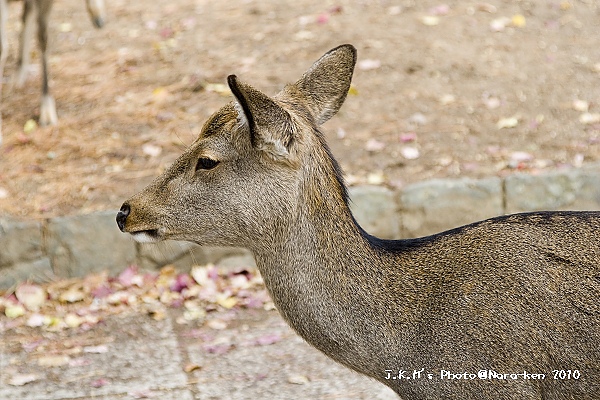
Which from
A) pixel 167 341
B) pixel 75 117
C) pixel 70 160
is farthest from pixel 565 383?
pixel 75 117

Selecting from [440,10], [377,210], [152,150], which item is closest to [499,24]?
[440,10]

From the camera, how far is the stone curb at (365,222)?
695 cm

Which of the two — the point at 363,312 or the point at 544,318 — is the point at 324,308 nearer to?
the point at 363,312

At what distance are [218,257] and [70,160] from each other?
1751 mm

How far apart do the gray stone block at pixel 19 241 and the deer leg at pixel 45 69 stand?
6.28 feet

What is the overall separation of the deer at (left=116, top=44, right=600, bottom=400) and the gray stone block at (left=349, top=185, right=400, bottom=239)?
332cm

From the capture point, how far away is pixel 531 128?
26.5 feet

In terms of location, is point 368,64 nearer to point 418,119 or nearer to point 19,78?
point 418,119

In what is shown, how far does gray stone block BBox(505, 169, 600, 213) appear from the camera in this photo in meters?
7.14

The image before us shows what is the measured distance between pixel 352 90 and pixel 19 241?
3.15 metres

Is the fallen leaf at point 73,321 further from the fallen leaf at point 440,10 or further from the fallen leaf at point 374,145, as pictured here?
the fallen leaf at point 440,10

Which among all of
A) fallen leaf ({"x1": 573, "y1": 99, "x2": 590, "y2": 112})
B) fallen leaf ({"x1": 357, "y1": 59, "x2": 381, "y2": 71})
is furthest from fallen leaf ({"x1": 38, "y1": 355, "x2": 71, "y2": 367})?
fallen leaf ({"x1": 573, "y1": 99, "x2": 590, "y2": 112})

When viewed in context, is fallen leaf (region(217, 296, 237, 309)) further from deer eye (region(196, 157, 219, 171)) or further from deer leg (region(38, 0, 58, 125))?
deer eye (region(196, 157, 219, 171))

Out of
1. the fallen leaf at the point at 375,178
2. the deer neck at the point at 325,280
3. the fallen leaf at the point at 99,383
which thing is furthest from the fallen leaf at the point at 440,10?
the deer neck at the point at 325,280
